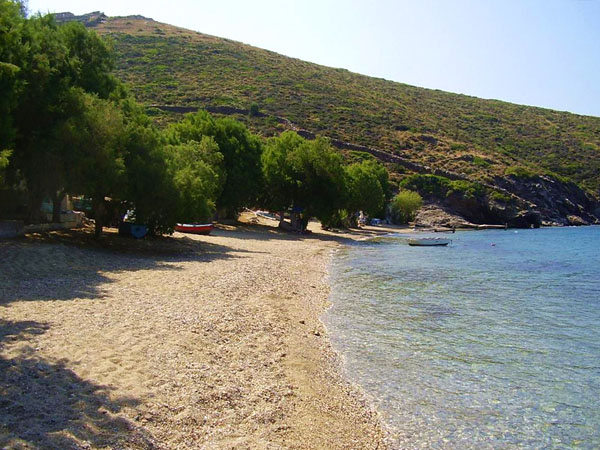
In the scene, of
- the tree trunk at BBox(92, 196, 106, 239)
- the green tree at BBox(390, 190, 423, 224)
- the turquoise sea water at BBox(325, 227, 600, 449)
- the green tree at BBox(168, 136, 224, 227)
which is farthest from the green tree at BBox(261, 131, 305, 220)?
the green tree at BBox(390, 190, 423, 224)

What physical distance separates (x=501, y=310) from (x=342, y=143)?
82.3 m

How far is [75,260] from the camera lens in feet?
65.0

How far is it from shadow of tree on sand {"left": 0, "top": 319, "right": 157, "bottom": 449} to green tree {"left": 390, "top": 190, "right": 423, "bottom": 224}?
278ft

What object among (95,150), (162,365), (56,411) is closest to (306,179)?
(95,150)

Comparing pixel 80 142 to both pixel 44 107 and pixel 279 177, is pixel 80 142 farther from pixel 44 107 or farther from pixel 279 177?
pixel 279 177

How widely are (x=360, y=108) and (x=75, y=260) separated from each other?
10471 cm

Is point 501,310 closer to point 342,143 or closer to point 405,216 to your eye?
point 405,216

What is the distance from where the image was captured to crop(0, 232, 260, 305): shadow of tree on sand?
47.4 ft

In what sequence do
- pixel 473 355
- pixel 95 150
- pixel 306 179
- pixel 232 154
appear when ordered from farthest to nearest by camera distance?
pixel 306 179
pixel 232 154
pixel 95 150
pixel 473 355

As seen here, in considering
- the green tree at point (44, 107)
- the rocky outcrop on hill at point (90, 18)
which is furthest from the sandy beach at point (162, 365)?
the rocky outcrop on hill at point (90, 18)

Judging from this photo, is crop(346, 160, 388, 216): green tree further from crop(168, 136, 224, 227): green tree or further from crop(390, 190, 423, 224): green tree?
crop(168, 136, 224, 227): green tree

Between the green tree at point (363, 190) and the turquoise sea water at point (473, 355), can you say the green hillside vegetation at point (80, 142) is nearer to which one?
the turquoise sea water at point (473, 355)

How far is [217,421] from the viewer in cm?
750

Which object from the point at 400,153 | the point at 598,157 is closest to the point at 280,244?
the point at 400,153
